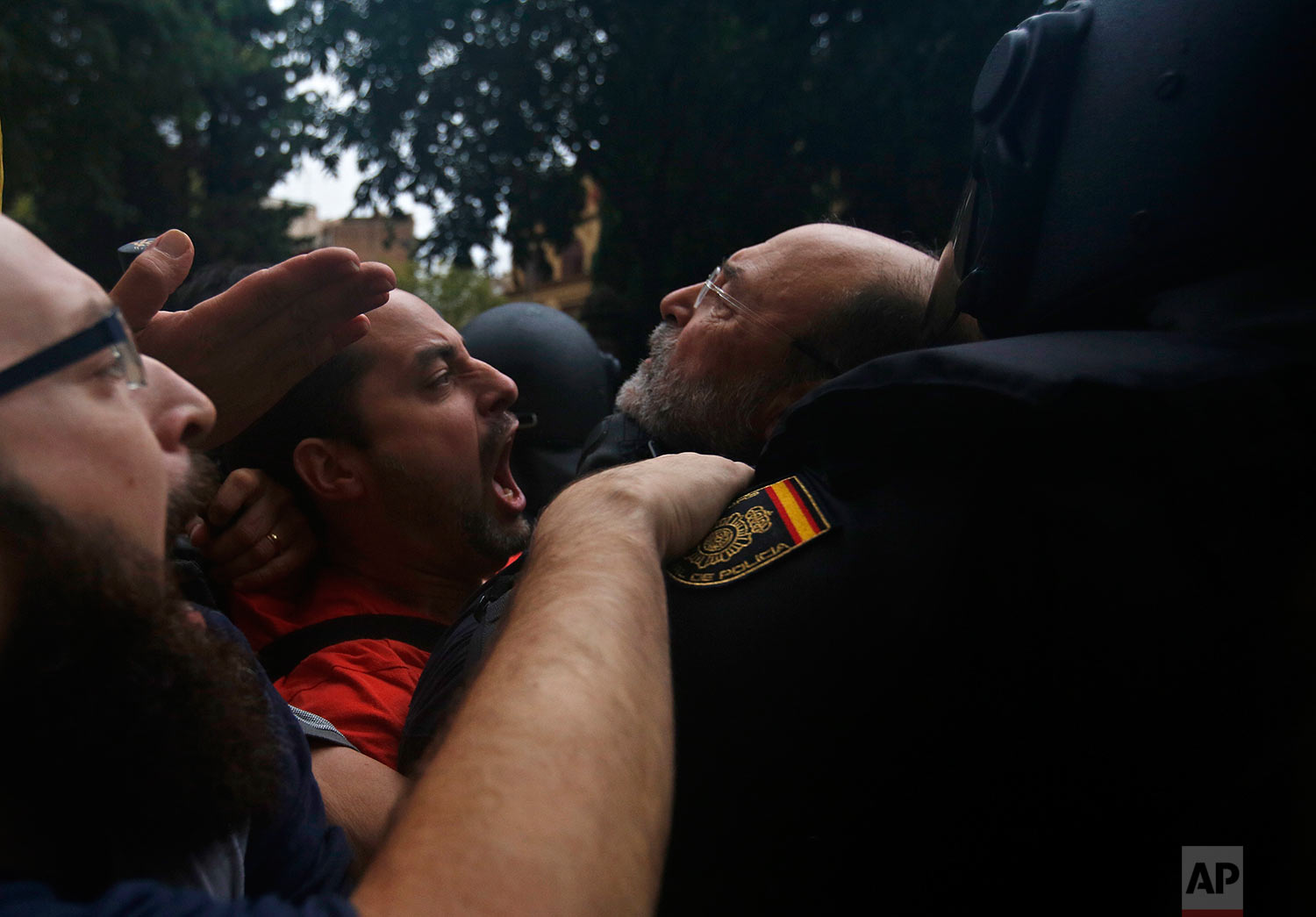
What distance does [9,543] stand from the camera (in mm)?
1151

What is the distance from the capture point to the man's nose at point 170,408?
4.56ft

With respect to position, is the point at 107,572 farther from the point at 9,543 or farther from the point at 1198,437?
the point at 1198,437

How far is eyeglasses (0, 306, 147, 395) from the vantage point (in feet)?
3.81

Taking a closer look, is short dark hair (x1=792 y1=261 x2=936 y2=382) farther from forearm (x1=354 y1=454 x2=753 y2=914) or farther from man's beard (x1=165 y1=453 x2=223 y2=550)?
man's beard (x1=165 y1=453 x2=223 y2=550)

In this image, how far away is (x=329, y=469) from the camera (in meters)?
2.97

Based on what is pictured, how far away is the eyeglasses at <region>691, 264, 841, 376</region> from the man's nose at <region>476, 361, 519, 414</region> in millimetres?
657

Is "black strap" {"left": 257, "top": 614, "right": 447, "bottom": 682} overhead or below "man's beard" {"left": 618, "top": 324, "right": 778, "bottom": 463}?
below

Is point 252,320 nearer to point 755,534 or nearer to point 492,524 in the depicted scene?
point 492,524

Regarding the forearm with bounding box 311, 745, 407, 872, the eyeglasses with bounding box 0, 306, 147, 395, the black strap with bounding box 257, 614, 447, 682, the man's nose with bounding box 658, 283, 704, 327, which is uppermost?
the man's nose with bounding box 658, 283, 704, 327

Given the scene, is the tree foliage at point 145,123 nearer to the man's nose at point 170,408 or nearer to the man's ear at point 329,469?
the man's ear at point 329,469

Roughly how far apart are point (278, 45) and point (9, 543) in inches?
494

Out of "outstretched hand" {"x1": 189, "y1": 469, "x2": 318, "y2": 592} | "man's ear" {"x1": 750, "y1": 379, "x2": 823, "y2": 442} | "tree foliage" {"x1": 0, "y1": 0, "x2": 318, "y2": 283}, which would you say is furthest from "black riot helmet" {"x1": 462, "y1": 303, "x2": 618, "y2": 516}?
"tree foliage" {"x1": 0, "y1": 0, "x2": 318, "y2": 283}

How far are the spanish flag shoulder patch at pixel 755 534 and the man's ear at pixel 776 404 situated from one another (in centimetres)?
96

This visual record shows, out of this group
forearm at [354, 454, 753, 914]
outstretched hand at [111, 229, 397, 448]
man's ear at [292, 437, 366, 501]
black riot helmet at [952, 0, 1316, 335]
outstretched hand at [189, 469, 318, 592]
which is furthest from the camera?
man's ear at [292, 437, 366, 501]
